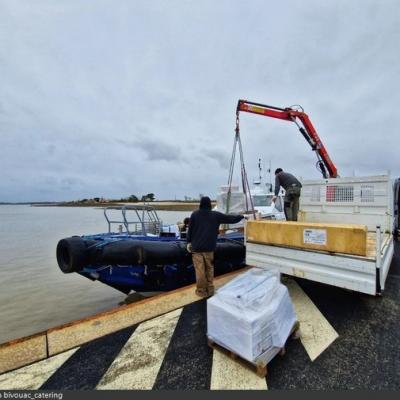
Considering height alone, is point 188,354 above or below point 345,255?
below

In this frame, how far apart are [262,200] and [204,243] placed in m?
7.48

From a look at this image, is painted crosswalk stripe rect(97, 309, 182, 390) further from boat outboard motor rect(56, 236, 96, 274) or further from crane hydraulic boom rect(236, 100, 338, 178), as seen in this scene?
crane hydraulic boom rect(236, 100, 338, 178)

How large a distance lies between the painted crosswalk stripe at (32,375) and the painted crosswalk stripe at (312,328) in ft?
8.33

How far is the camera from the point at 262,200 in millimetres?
11047

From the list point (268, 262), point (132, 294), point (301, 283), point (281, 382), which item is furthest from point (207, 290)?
point (132, 294)

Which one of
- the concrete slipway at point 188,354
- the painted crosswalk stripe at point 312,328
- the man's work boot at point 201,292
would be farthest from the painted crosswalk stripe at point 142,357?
the painted crosswalk stripe at point 312,328

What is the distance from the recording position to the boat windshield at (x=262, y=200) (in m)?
10.9

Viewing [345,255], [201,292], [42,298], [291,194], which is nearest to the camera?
[345,255]

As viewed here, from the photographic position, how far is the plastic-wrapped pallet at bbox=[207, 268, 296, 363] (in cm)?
222

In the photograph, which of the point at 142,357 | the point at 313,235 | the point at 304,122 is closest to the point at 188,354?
the point at 142,357

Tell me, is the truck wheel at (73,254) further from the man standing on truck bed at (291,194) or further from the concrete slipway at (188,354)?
the man standing on truck bed at (291,194)

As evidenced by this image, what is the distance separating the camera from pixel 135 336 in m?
3.03

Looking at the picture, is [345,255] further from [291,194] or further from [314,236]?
[291,194]

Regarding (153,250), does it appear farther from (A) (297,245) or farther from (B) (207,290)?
(A) (297,245)
